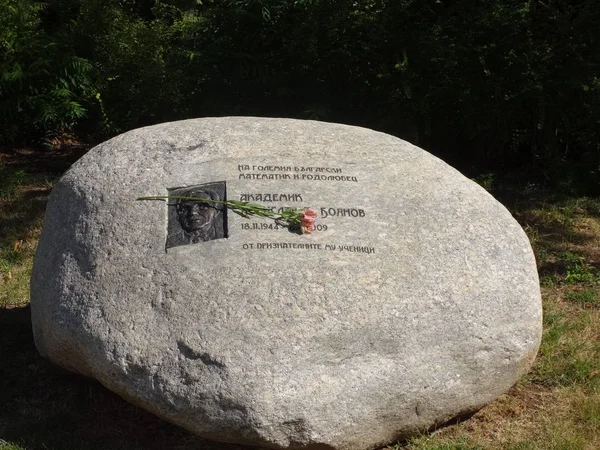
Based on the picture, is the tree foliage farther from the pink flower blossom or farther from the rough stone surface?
the pink flower blossom

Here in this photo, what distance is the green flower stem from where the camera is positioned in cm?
374

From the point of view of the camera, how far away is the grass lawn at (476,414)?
3695 mm

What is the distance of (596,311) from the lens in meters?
4.98

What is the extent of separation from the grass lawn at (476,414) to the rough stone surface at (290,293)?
244mm

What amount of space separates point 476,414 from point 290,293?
1.15 metres

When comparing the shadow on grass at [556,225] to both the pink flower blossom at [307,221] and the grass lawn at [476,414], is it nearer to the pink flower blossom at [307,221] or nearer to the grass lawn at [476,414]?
the grass lawn at [476,414]

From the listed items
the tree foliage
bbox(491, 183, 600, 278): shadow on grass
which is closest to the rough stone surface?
bbox(491, 183, 600, 278): shadow on grass

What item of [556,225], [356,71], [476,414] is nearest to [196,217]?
[476,414]

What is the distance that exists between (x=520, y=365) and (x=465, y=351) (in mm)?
365

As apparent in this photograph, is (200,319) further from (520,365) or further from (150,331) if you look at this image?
(520,365)

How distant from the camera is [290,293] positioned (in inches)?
134

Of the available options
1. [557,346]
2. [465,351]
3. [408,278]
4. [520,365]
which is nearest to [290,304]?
[408,278]

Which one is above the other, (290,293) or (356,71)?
(356,71)

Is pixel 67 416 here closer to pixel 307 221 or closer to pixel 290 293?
pixel 290 293
